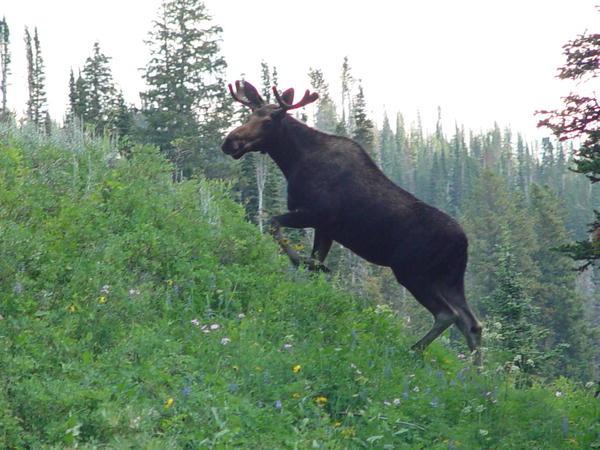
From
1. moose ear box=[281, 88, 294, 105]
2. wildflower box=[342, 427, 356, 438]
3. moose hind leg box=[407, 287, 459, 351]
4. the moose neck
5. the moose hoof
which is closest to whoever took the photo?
wildflower box=[342, 427, 356, 438]

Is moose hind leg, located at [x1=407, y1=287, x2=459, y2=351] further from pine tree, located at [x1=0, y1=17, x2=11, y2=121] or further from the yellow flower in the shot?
pine tree, located at [x1=0, y1=17, x2=11, y2=121]

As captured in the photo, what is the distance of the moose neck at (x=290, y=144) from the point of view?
390 inches

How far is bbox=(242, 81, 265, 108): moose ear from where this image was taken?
10430 mm

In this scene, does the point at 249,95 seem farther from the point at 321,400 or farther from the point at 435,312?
the point at 321,400

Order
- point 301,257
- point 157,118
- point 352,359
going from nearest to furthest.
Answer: point 352,359, point 301,257, point 157,118

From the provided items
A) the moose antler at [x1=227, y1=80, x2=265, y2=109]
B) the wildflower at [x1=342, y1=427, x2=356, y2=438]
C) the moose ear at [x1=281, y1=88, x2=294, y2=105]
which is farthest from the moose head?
the wildflower at [x1=342, y1=427, x2=356, y2=438]

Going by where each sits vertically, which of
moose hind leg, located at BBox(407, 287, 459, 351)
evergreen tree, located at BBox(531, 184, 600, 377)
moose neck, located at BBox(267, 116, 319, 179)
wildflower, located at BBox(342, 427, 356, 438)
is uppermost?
moose neck, located at BBox(267, 116, 319, 179)

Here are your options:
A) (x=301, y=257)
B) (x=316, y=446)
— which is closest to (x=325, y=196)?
(x=301, y=257)

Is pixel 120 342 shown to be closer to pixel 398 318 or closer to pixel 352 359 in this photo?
pixel 352 359

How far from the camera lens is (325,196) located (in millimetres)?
9430

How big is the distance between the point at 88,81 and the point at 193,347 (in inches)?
2266

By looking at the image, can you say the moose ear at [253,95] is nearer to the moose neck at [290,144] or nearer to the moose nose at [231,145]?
the moose neck at [290,144]

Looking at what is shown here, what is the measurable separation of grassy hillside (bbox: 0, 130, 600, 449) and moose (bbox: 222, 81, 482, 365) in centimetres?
50

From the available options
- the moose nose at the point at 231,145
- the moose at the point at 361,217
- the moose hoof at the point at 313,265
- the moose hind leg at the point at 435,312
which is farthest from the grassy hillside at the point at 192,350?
the moose nose at the point at 231,145
